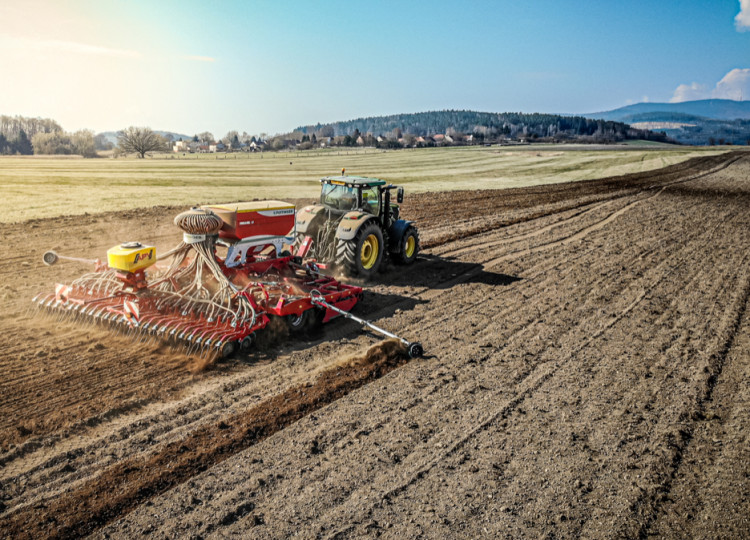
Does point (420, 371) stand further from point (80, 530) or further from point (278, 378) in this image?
point (80, 530)

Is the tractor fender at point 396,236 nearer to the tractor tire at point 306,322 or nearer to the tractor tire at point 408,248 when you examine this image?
the tractor tire at point 408,248

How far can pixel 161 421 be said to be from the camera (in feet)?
18.4

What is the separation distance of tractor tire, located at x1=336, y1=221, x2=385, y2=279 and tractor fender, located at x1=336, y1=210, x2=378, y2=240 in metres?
0.11

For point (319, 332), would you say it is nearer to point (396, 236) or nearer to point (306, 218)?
point (306, 218)

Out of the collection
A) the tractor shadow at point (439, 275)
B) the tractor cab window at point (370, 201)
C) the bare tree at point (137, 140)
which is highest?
the bare tree at point (137, 140)

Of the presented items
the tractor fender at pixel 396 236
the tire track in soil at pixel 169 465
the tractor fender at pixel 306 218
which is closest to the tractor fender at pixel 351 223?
the tractor fender at pixel 306 218

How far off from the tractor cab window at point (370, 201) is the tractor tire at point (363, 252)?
512mm

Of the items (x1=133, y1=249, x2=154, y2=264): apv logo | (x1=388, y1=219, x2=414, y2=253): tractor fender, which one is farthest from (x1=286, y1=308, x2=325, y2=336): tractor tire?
(x1=388, y1=219, x2=414, y2=253): tractor fender

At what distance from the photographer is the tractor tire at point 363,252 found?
10.6 meters

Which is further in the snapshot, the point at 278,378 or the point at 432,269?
the point at 432,269

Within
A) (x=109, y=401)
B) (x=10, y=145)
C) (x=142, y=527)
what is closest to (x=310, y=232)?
(x=109, y=401)

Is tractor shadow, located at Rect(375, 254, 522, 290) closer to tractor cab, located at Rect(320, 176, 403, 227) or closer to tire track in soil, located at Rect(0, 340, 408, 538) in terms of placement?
tractor cab, located at Rect(320, 176, 403, 227)

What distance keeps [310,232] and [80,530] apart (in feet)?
26.0

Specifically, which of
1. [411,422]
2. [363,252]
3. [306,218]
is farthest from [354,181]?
[411,422]
